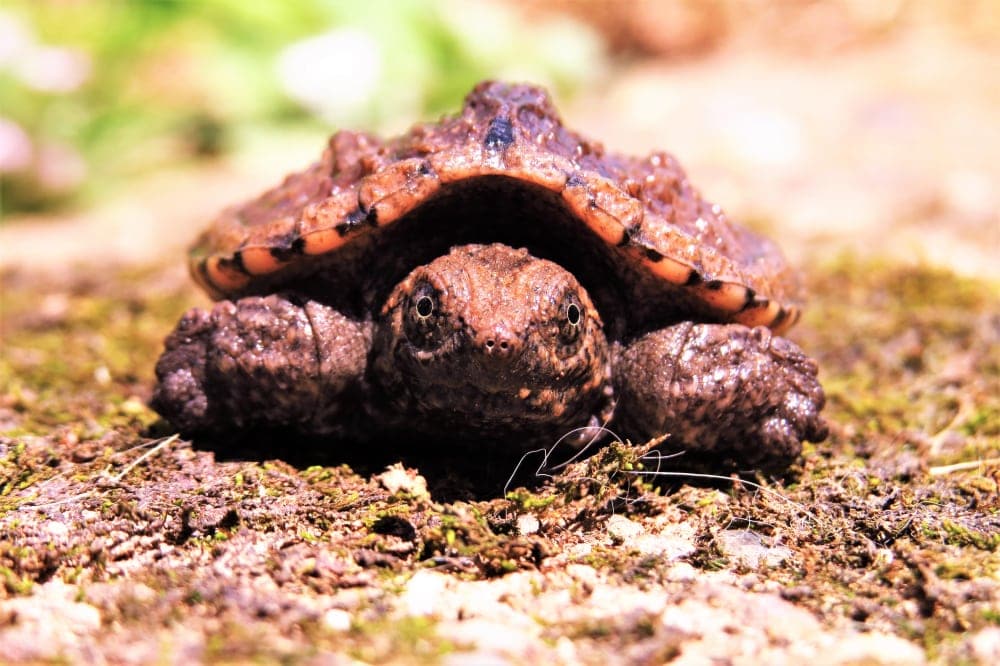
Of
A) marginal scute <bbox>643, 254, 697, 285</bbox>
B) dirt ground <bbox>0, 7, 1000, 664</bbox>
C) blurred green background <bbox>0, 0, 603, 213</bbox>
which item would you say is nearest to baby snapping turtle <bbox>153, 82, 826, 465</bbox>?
marginal scute <bbox>643, 254, 697, 285</bbox>

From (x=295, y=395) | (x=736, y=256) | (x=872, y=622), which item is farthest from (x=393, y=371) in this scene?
(x=872, y=622)

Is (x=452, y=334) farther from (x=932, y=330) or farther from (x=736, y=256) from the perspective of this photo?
(x=932, y=330)

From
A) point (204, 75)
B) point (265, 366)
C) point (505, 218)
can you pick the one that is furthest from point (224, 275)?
point (204, 75)

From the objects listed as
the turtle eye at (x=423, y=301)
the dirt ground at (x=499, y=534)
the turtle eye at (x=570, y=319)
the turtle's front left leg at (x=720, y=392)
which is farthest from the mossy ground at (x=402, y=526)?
the turtle eye at (x=423, y=301)

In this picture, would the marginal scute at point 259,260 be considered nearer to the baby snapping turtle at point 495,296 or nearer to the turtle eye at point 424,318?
the baby snapping turtle at point 495,296

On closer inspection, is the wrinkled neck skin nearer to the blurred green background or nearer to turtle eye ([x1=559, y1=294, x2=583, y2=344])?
turtle eye ([x1=559, y1=294, x2=583, y2=344])

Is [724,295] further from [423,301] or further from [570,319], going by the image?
[423,301]
